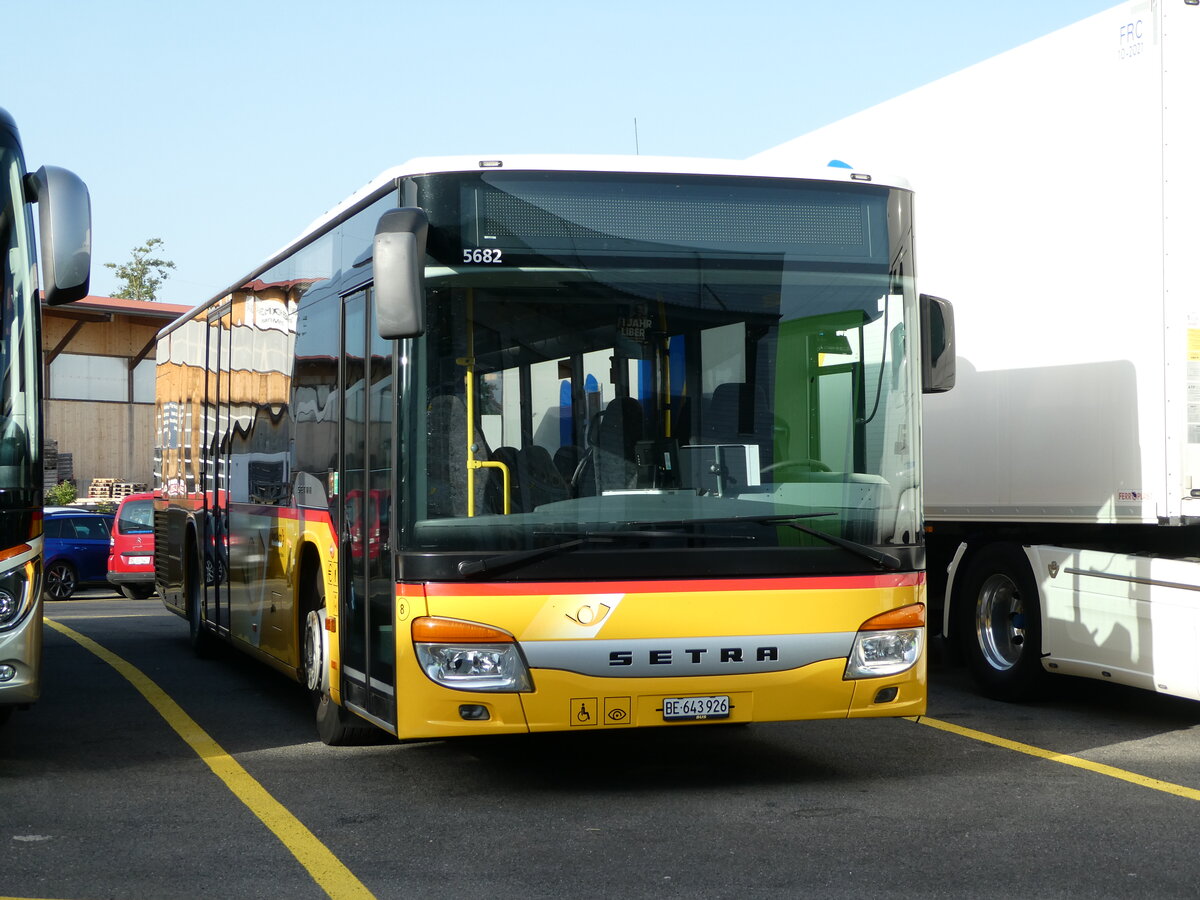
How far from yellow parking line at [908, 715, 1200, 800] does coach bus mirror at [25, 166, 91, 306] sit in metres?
4.62

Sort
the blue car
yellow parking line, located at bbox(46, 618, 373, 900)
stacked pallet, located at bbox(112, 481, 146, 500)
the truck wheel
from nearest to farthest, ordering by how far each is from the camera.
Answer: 1. yellow parking line, located at bbox(46, 618, 373, 900)
2. the truck wheel
3. the blue car
4. stacked pallet, located at bbox(112, 481, 146, 500)

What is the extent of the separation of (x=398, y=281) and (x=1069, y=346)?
4.81m

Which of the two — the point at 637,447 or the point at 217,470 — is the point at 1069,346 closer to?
the point at 637,447

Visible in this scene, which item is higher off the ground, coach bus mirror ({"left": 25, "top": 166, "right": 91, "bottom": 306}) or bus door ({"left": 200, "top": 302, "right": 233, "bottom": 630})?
coach bus mirror ({"left": 25, "top": 166, "right": 91, "bottom": 306})

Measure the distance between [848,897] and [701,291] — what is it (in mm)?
2844

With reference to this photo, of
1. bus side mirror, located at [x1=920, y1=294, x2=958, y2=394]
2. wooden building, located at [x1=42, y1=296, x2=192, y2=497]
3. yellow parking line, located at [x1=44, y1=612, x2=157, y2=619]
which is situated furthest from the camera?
wooden building, located at [x1=42, y1=296, x2=192, y2=497]

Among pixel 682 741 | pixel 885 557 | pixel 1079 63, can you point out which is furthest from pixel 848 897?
pixel 1079 63

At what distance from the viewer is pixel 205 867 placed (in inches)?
238

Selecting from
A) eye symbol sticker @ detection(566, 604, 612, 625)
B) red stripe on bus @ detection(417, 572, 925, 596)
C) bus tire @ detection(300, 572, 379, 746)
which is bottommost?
bus tire @ detection(300, 572, 379, 746)

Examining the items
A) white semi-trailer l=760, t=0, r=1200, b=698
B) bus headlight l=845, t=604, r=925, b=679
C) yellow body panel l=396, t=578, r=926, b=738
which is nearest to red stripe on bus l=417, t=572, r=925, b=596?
yellow body panel l=396, t=578, r=926, b=738

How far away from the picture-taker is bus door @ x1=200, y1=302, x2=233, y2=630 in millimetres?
11680

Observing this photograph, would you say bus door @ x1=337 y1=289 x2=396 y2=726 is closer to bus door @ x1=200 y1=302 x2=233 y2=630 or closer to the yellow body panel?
the yellow body panel

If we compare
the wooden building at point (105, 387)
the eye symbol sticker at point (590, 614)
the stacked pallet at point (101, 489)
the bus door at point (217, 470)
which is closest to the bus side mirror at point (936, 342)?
the eye symbol sticker at point (590, 614)

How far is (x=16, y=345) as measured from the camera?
A: 7.77m
